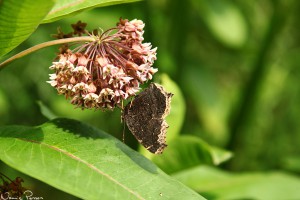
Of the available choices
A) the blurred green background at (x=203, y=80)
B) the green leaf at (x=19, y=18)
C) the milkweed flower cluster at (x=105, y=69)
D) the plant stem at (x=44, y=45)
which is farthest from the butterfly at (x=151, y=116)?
the blurred green background at (x=203, y=80)

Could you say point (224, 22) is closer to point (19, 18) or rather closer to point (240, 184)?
point (240, 184)

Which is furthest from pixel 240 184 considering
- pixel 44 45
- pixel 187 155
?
pixel 44 45

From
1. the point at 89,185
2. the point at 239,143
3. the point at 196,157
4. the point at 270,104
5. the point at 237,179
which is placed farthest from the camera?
the point at 270,104

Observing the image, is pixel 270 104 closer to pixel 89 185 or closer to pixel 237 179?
pixel 237 179

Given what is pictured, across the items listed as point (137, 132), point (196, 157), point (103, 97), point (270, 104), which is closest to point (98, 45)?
point (103, 97)

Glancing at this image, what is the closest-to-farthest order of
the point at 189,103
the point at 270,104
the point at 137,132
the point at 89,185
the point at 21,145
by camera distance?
the point at 89,185
the point at 21,145
the point at 137,132
the point at 189,103
the point at 270,104

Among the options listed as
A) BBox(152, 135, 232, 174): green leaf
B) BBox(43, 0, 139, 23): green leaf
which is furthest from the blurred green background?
BBox(43, 0, 139, 23): green leaf

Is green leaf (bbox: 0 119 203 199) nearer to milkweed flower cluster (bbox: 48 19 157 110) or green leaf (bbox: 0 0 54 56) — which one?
milkweed flower cluster (bbox: 48 19 157 110)
